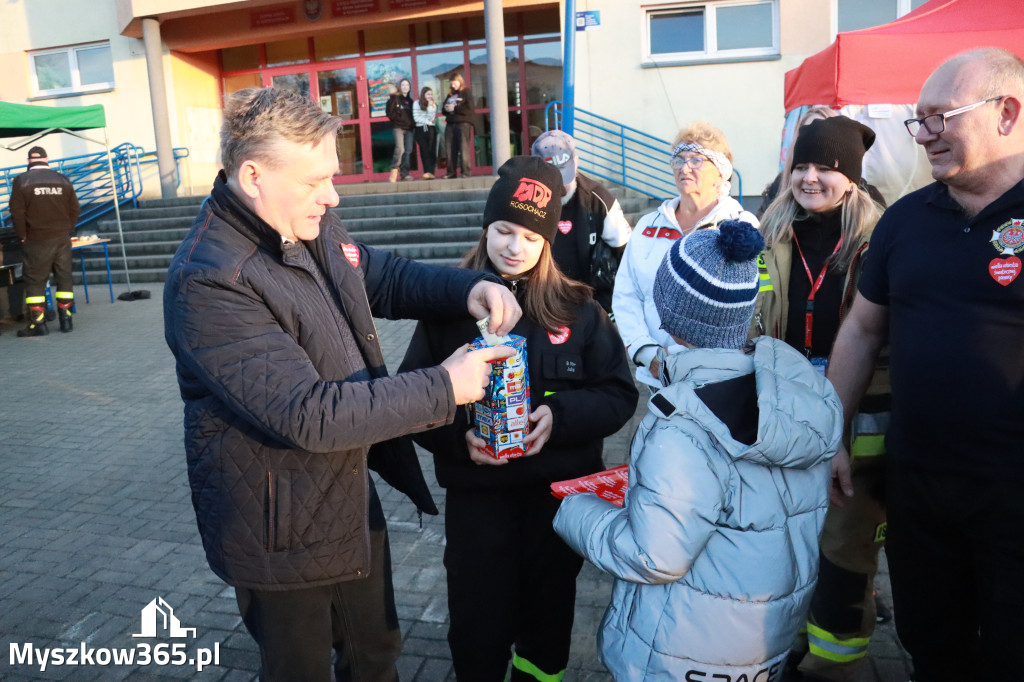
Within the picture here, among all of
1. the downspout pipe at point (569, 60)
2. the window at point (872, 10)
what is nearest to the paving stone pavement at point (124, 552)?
the downspout pipe at point (569, 60)

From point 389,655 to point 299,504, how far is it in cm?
67

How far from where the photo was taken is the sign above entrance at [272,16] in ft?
49.6

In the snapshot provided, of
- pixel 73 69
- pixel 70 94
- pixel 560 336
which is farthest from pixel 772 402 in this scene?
pixel 73 69

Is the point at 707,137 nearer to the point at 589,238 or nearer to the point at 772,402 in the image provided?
the point at 589,238

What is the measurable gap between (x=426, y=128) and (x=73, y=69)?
8057mm

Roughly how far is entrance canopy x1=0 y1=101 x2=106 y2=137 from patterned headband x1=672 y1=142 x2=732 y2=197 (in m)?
9.44

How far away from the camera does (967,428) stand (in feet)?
6.91

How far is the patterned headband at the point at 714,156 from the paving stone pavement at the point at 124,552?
1.90 m

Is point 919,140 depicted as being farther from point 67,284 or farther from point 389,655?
point 67,284

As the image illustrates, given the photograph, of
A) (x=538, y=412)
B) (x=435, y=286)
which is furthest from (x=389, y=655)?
(x=435, y=286)

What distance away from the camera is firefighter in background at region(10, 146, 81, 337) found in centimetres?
925

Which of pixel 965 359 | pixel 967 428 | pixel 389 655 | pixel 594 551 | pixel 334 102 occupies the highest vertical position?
pixel 334 102

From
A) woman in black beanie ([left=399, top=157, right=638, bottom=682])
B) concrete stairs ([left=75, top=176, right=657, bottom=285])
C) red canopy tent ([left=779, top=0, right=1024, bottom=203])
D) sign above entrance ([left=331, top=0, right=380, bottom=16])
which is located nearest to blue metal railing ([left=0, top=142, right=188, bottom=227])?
concrete stairs ([left=75, top=176, right=657, bottom=285])

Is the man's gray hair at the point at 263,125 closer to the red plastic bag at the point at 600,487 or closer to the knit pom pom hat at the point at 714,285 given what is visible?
the knit pom pom hat at the point at 714,285
